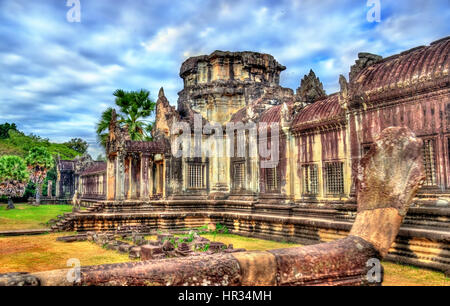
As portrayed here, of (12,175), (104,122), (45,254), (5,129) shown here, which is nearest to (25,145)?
(5,129)

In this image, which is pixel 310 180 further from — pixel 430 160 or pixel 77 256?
pixel 77 256

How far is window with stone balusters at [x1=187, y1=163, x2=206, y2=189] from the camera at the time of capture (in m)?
19.0

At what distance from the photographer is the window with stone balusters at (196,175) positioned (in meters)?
19.0

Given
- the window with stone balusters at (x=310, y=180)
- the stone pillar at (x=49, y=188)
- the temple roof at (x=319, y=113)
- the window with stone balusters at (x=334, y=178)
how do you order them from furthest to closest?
the stone pillar at (x=49, y=188) → the window with stone balusters at (x=310, y=180) → the temple roof at (x=319, y=113) → the window with stone balusters at (x=334, y=178)

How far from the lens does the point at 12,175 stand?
38.4 meters

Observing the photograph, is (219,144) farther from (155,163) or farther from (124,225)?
(124,225)

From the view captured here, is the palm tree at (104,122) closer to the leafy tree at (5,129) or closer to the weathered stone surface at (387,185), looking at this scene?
the weathered stone surface at (387,185)

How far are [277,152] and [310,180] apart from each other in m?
2.14

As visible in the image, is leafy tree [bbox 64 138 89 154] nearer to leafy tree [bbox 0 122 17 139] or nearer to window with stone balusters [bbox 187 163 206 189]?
leafy tree [bbox 0 122 17 139]

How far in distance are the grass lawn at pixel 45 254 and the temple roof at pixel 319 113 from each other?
7.79 metres

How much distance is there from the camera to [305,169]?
1430cm

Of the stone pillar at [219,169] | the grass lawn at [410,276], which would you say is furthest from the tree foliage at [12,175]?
the grass lawn at [410,276]

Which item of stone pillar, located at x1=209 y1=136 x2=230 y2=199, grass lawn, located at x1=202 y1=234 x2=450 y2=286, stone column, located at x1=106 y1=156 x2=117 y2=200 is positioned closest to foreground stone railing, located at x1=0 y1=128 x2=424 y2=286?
grass lawn, located at x1=202 y1=234 x2=450 y2=286

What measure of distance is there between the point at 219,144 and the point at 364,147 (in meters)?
9.22
